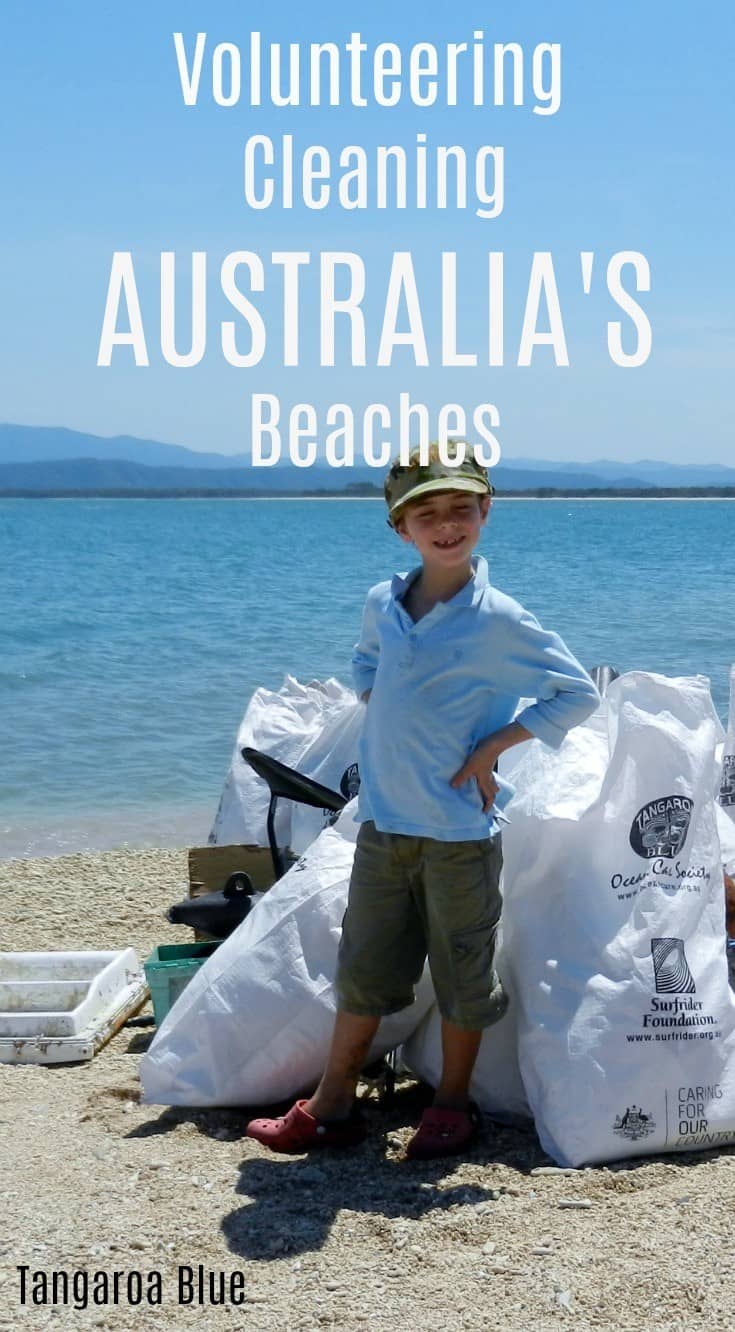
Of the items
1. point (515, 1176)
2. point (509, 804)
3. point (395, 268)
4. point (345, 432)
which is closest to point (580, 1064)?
point (515, 1176)

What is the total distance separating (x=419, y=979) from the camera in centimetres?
310

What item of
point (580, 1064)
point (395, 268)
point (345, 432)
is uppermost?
point (395, 268)

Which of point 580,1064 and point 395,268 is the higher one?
point 395,268

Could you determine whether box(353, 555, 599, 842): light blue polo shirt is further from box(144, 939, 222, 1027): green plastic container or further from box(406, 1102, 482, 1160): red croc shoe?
box(144, 939, 222, 1027): green plastic container

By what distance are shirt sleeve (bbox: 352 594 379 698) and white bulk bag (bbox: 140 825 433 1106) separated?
0.50 m

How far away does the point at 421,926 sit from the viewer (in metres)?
3.04

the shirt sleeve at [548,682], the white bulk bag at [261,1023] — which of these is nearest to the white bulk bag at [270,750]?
the white bulk bag at [261,1023]

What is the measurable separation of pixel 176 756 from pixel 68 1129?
609cm

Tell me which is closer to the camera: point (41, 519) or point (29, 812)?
point (29, 812)

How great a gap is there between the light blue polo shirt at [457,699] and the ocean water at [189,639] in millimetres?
4418

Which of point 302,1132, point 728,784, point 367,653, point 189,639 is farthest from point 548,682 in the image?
point 189,639

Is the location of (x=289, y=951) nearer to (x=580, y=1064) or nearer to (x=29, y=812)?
(x=580, y=1064)

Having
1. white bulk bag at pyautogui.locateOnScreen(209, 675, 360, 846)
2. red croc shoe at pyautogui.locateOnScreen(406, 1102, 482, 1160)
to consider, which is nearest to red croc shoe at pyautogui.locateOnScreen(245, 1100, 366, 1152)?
red croc shoe at pyautogui.locateOnScreen(406, 1102, 482, 1160)

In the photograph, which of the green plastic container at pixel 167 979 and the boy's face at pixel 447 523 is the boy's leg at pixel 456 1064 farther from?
the boy's face at pixel 447 523
